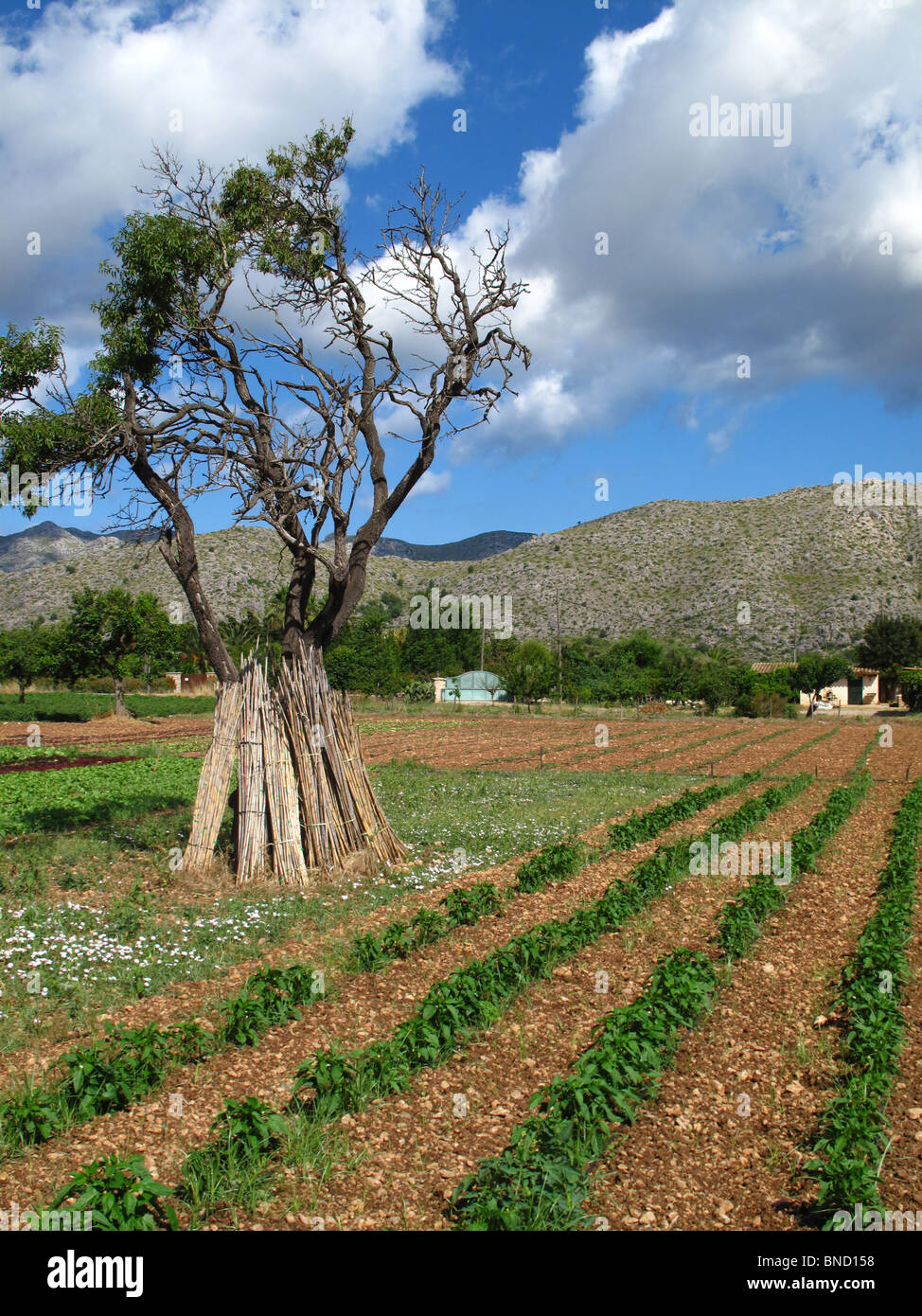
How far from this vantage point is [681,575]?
306ft

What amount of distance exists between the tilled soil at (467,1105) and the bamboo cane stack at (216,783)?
14.8 ft

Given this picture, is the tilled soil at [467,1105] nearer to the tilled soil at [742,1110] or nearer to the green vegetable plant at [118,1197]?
the green vegetable plant at [118,1197]

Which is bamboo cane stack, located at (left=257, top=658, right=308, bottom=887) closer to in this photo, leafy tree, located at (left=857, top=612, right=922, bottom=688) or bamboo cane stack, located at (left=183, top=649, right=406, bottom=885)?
bamboo cane stack, located at (left=183, top=649, right=406, bottom=885)

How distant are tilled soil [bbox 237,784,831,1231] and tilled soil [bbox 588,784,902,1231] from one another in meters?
0.71

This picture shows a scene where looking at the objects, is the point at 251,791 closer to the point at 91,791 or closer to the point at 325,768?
the point at 325,768

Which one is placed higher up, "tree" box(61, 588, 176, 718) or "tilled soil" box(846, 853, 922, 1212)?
"tree" box(61, 588, 176, 718)

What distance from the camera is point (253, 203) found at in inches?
446

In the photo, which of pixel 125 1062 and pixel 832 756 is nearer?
pixel 125 1062

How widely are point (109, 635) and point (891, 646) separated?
5325 centimetres

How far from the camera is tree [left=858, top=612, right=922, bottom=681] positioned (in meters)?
66.0

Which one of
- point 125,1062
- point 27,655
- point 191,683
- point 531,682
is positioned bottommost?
point 125,1062

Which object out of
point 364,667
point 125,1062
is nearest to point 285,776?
point 125,1062

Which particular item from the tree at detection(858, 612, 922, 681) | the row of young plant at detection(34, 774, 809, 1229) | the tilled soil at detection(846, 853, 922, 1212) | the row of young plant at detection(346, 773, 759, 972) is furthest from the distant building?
the tilled soil at detection(846, 853, 922, 1212)
